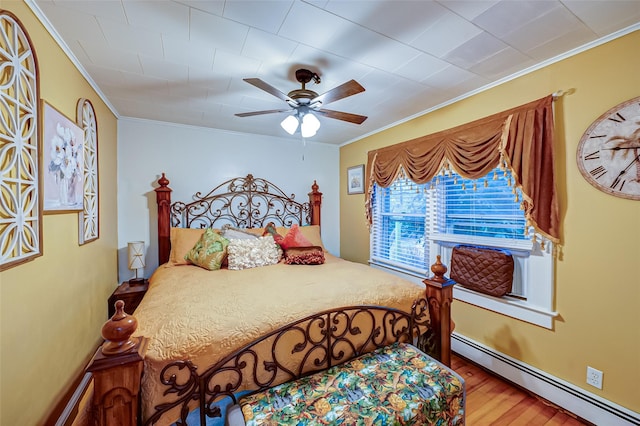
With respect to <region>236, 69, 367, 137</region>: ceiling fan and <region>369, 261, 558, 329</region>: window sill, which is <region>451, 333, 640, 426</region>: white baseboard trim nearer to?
<region>369, 261, 558, 329</region>: window sill

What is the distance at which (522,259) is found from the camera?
2.09m

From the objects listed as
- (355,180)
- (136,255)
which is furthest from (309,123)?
A: (136,255)

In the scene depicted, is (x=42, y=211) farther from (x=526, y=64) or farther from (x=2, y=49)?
(x=526, y=64)

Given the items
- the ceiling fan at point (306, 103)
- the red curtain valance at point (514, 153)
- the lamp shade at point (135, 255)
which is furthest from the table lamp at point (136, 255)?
the red curtain valance at point (514, 153)

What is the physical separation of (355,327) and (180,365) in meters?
0.98

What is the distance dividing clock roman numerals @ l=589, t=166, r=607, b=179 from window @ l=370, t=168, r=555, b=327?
1.40ft

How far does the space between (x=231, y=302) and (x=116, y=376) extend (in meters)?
0.69

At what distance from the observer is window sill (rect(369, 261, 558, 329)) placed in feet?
6.32

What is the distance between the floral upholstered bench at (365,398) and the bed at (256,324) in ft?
0.37

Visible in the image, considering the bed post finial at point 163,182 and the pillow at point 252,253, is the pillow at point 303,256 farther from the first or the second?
the bed post finial at point 163,182

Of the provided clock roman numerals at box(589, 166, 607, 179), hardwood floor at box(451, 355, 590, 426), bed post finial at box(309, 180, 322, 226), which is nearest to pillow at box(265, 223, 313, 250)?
bed post finial at box(309, 180, 322, 226)

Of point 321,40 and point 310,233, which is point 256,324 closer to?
point 321,40

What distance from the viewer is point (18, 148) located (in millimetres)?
1194

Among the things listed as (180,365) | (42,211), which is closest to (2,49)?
(42,211)
